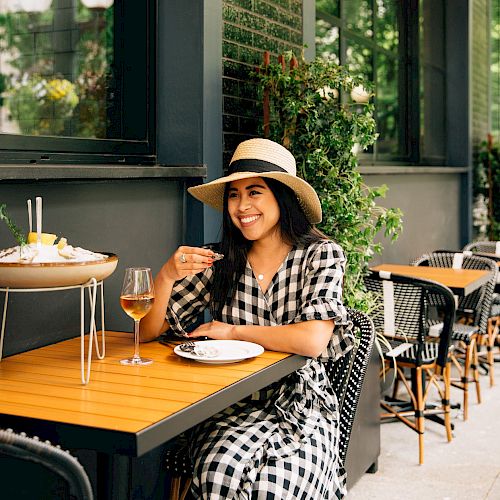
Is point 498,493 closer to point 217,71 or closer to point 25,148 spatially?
point 217,71

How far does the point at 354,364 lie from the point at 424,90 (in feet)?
17.5

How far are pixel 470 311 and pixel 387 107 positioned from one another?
7.51 ft

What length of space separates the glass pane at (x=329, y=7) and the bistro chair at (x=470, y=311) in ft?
5.79

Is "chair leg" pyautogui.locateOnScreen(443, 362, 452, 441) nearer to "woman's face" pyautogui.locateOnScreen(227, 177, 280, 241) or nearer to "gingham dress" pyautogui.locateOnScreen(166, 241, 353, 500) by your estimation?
"gingham dress" pyautogui.locateOnScreen(166, 241, 353, 500)

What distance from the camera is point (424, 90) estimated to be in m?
7.84

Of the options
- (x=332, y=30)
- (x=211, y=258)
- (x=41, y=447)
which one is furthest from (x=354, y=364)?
(x=332, y=30)

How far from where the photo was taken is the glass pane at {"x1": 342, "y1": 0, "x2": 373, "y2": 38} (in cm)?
602

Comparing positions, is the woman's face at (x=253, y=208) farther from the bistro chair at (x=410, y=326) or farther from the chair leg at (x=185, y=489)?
the bistro chair at (x=410, y=326)

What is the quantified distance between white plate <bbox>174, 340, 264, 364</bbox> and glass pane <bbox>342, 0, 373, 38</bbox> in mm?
3964

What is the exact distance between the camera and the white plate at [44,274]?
2078mm

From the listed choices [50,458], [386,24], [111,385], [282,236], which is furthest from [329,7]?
[50,458]

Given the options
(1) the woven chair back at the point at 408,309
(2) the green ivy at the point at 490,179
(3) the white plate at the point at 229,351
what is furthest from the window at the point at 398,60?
(3) the white plate at the point at 229,351

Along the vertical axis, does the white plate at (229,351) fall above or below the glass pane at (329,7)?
below

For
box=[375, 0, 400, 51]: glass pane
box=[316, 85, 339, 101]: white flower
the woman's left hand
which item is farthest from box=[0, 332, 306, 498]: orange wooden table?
box=[375, 0, 400, 51]: glass pane
